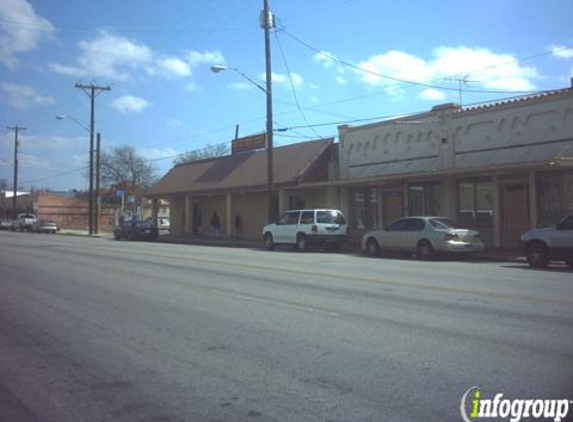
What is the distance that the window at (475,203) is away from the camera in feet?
76.6

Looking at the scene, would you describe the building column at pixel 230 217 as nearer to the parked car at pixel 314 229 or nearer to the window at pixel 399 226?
the parked car at pixel 314 229

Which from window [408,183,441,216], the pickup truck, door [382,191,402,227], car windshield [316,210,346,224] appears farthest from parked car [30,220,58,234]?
window [408,183,441,216]

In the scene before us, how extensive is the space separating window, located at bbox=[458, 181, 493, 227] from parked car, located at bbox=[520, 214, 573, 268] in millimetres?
6487

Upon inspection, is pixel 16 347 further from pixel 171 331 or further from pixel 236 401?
pixel 236 401

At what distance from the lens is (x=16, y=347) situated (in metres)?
7.36

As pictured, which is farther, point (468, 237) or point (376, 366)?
point (468, 237)

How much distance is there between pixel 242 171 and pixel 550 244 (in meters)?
22.6

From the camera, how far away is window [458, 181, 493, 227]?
23.4 metres

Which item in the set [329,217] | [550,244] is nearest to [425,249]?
[550,244]

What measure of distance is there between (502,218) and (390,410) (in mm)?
19394

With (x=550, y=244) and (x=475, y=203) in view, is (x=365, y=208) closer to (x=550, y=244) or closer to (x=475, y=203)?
(x=475, y=203)

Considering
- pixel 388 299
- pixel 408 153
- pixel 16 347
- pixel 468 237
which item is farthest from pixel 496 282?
pixel 408 153

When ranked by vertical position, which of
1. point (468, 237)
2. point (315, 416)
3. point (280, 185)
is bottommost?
point (315, 416)

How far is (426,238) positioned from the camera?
66.1 feet
